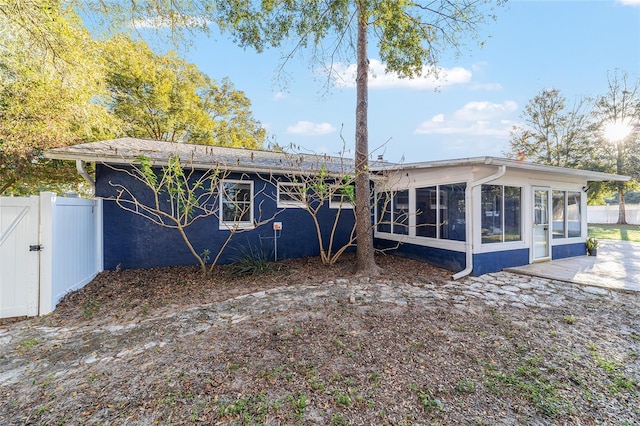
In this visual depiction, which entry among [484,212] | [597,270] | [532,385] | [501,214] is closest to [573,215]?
[597,270]

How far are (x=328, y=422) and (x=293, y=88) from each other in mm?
7452

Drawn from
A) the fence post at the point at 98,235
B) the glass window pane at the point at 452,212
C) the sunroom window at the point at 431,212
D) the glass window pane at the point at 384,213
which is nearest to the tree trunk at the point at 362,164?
the sunroom window at the point at 431,212

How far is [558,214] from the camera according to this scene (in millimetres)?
7625

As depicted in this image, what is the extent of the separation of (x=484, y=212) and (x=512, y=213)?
1.04 meters

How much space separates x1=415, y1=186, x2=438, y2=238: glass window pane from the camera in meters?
6.93

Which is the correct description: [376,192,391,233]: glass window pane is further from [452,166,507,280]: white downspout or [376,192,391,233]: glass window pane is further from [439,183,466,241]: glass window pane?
[452,166,507,280]: white downspout

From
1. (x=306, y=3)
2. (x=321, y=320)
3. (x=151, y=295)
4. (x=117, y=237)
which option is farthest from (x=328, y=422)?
(x=306, y=3)

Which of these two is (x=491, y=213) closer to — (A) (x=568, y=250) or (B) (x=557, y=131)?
(A) (x=568, y=250)

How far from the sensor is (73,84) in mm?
6348

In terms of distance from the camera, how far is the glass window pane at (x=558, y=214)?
7531 millimetres

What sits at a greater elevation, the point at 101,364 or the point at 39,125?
the point at 39,125

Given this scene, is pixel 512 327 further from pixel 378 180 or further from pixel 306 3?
pixel 306 3

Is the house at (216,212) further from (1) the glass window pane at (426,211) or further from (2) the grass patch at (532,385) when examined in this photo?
(2) the grass patch at (532,385)

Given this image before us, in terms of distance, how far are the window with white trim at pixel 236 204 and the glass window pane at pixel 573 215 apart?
8709 millimetres
